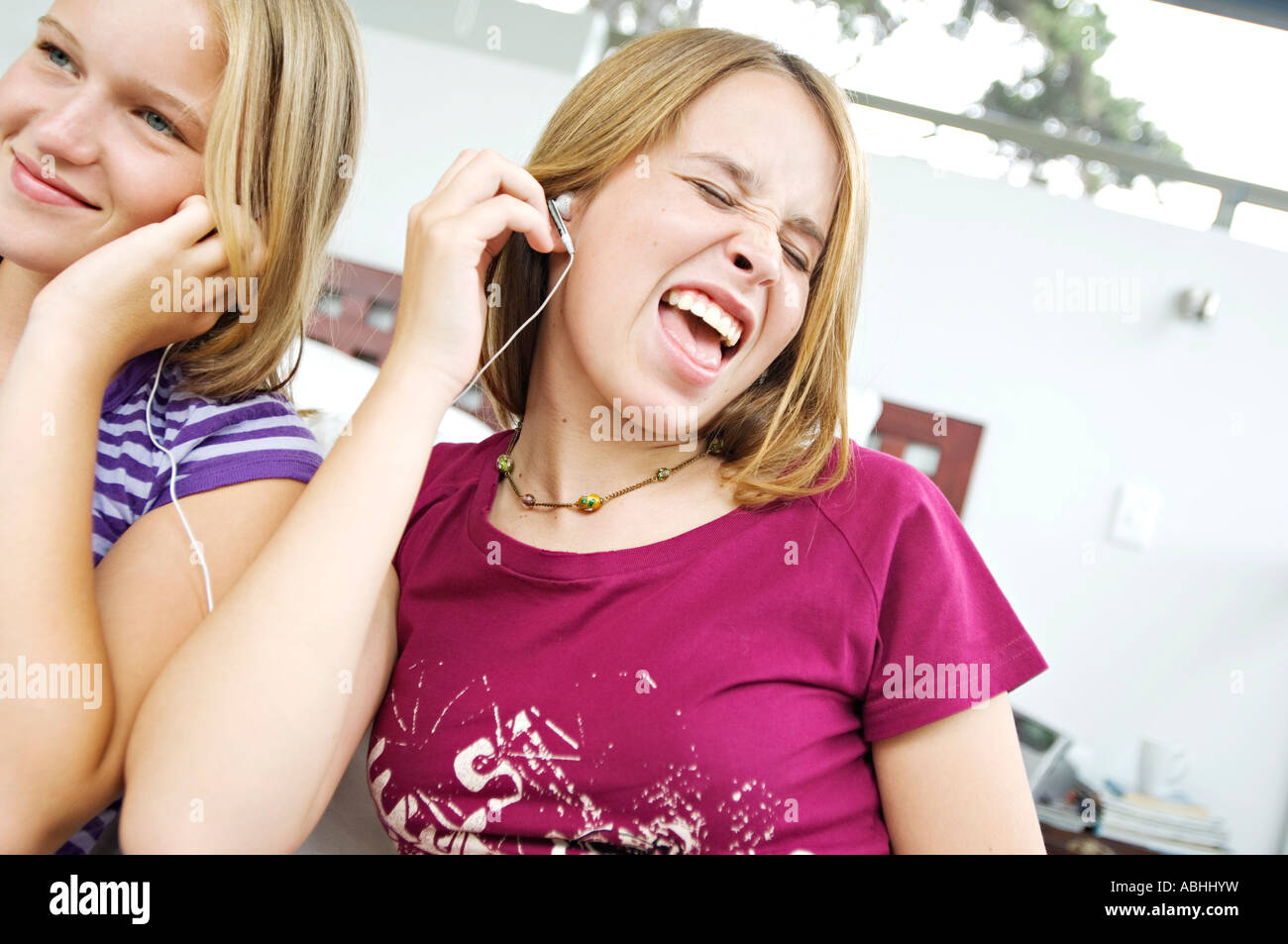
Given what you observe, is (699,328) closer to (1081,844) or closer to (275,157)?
(275,157)

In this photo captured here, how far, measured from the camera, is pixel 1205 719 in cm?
238

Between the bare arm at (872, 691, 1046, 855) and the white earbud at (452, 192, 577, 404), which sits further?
the white earbud at (452, 192, 577, 404)

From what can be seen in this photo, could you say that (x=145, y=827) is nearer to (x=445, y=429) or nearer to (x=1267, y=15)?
(x=445, y=429)

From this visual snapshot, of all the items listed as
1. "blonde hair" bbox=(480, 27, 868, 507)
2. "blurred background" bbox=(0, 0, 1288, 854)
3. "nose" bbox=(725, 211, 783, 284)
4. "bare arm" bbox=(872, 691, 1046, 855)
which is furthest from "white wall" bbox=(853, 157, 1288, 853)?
"bare arm" bbox=(872, 691, 1046, 855)

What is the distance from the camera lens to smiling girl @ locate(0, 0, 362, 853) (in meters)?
0.79

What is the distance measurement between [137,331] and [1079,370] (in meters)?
2.12

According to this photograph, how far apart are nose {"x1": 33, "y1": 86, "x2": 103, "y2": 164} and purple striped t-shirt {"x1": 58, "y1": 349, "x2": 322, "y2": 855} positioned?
208 millimetres

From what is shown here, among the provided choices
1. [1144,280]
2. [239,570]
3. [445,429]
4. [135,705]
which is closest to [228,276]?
[239,570]

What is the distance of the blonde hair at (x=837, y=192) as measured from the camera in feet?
3.27

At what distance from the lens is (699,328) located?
0.99m

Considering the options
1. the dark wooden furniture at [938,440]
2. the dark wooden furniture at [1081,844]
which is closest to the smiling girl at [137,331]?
the dark wooden furniture at [938,440]

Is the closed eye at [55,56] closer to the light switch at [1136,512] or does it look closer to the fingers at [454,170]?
the fingers at [454,170]

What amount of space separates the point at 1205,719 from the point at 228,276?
2.33 metres

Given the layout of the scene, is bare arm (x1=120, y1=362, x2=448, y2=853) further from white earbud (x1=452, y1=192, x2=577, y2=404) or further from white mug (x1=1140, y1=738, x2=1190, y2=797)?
white mug (x1=1140, y1=738, x2=1190, y2=797)
